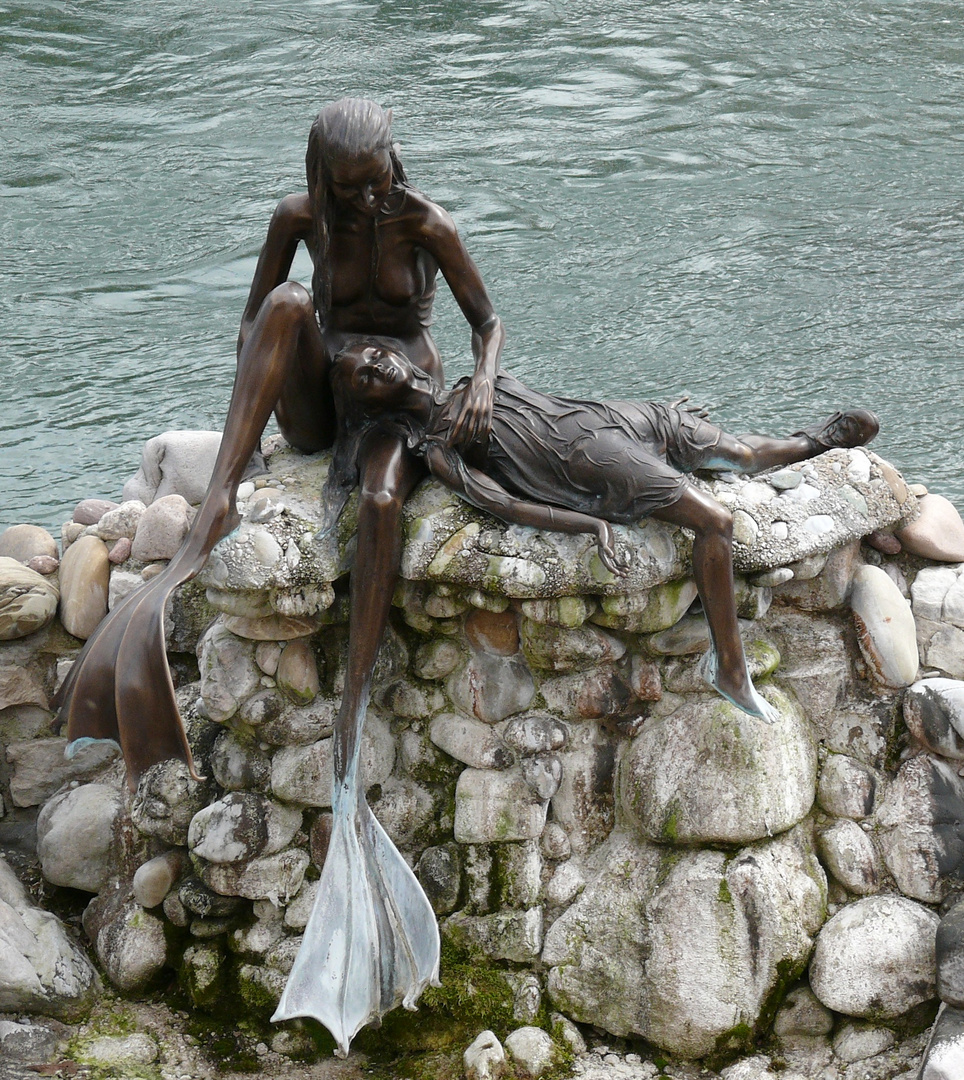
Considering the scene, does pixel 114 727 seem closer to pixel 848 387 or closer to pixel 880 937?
pixel 880 937

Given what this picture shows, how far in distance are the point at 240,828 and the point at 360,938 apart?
0.44 meters

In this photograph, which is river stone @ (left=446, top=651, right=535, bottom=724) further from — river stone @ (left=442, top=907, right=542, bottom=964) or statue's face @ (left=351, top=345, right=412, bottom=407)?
statue's face @ (left=351, top=345, right=412, bottom=407)

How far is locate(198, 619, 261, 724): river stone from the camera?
3854 mm

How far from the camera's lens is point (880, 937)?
3.66 m

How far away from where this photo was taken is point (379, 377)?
3.71 metres

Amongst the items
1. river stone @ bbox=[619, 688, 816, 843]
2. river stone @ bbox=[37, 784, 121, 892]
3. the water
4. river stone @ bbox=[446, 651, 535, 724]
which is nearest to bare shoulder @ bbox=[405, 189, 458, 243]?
river stone @ bbox=[446, 651, 535, 724]

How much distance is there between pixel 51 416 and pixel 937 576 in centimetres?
383

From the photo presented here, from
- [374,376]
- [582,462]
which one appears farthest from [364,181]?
[582,462]

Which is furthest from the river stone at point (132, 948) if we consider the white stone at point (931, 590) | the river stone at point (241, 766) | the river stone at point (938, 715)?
the white stone at point (931, 590)

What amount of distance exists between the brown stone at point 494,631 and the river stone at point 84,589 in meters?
1.21

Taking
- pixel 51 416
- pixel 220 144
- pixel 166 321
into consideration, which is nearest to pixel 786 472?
pixel 51 416

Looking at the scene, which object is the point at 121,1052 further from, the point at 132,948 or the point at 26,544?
the point at 26,544

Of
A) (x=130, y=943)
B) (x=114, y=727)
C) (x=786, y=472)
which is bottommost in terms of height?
(x=130, y=943)

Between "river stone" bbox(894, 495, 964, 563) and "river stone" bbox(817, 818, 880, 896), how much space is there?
0.78 meters
